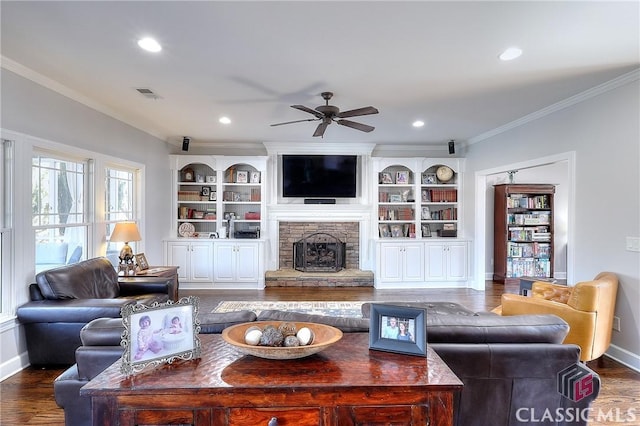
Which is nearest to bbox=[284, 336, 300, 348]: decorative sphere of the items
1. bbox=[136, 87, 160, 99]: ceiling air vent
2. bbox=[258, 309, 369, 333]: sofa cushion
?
bbox=[258, 309, 369, 333]: sofa cushion

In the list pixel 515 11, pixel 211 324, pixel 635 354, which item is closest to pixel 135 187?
pixel 211 324

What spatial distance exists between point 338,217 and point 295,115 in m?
2.62

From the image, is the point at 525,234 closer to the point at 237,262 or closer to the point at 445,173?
the point at 445,173

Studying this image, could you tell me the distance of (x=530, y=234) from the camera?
6.91m

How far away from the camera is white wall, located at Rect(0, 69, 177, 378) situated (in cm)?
302

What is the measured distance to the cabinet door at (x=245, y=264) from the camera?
623 centimetres

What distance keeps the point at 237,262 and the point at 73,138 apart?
3.15 metres

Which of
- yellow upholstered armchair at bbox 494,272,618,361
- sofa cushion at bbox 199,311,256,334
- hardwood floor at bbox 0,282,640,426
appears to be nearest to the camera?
sofa cushion at bbox 199,311,256,334

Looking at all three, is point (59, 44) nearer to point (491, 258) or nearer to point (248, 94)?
point (248, 94)

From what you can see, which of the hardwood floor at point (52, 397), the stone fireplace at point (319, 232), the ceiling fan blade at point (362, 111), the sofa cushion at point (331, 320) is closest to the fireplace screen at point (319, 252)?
the stone fireplace at point (319, 232)

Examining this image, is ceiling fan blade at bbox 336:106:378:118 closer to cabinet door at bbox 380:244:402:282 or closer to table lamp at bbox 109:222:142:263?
table lamp at bbox 109:222:142:263

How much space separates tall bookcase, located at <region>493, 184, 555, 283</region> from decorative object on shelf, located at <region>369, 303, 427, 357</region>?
606 cm

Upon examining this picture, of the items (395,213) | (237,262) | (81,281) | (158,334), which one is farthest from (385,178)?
(158,334)

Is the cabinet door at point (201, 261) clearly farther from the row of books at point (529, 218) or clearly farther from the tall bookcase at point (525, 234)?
the row of books at point (529, 218)
